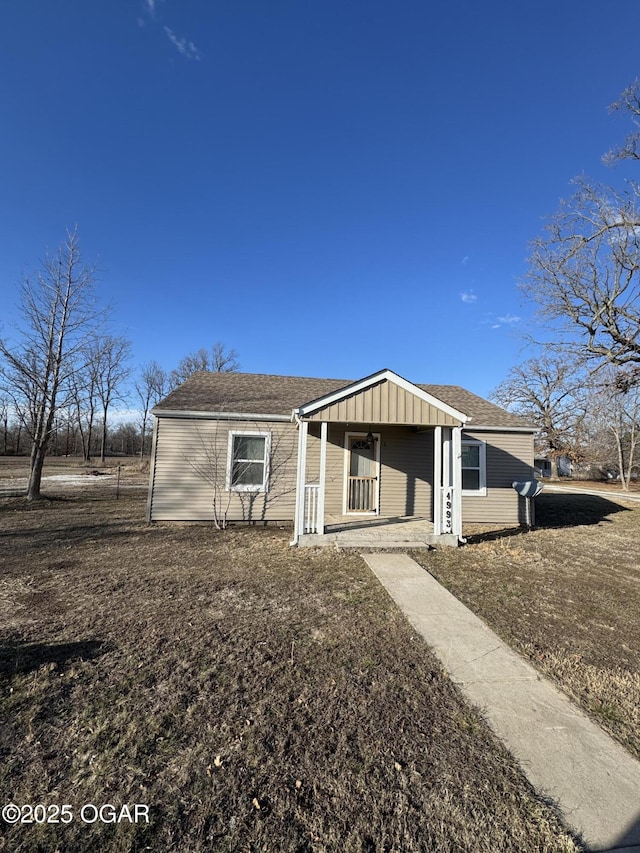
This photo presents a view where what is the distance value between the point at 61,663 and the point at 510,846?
347 cm

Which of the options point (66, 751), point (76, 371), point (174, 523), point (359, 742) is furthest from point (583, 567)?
point (76, 371)

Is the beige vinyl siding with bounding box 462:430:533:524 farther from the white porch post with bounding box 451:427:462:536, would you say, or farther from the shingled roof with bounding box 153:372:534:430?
the white porch post with bounding box 451:427:462:536

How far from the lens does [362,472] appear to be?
1003 centimetres

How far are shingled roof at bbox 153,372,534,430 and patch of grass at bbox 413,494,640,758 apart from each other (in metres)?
3.28

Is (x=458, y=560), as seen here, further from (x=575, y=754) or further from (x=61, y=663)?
(x=61, y=663)

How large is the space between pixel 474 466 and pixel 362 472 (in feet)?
11.0

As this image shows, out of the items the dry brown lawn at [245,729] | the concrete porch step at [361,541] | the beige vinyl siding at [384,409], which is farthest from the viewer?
the beige vinyl siding at [384,409]

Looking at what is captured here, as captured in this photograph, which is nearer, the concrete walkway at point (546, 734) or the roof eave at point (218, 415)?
the concrete walkway at point (546, 734)

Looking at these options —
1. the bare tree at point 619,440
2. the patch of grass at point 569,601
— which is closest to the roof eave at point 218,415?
the patch of grass at point 569,601

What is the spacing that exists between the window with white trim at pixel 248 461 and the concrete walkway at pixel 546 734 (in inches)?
243

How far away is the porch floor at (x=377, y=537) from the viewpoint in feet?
24.6

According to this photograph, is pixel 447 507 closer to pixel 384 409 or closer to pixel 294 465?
pixel 384 409

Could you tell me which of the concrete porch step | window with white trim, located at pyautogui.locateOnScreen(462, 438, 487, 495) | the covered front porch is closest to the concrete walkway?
the concrete porch step

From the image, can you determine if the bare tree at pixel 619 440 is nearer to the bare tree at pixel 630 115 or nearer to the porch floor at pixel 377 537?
the bare tree at pixel 630 115
